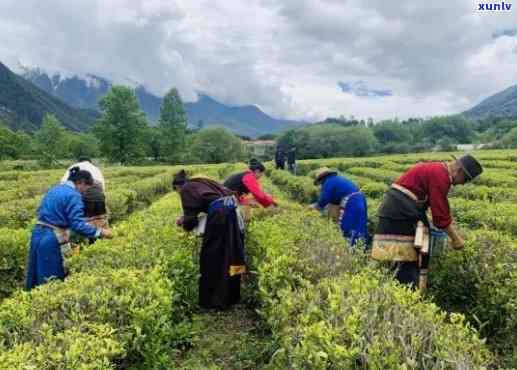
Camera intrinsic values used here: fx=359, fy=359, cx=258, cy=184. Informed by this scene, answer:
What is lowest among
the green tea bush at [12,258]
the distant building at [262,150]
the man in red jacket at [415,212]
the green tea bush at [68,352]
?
the green tea bush at [12,258]

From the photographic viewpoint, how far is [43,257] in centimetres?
445

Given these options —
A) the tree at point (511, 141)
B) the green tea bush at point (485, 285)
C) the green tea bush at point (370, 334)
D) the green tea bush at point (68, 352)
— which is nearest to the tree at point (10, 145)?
the green tea bush at point (68, 352)

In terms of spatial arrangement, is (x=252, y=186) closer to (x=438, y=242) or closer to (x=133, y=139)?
(x=438, y=242)

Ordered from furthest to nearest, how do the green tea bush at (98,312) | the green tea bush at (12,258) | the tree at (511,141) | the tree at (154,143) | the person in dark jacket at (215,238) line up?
1. the tree at (154,143)
2. the tree at (511,141)
3. the green tea bush at (12,258)
4. the person in dark jacket at (215,238)
5. the green tea bush at (98,312)

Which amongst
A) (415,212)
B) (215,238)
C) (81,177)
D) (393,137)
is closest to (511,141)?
(393,137)

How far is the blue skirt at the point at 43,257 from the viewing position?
443cm

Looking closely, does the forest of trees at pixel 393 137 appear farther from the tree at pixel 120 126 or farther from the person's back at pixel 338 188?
the person's back at pixel 338 188

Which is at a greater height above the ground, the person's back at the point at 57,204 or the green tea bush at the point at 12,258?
the person's back at the point at 57,204

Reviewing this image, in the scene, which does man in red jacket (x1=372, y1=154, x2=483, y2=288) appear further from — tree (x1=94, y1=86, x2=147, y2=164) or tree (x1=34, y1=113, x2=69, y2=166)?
tree (x1=34, y1=113, x2=69, y2=166)

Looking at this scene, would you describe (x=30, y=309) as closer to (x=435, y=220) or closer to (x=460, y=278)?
(x=435, y=220)

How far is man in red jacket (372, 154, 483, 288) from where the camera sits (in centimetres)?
396

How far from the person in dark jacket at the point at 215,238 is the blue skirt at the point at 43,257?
1593mm

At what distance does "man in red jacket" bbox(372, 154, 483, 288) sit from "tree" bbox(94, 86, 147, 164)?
44.4 meters

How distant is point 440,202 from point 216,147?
172 ft
